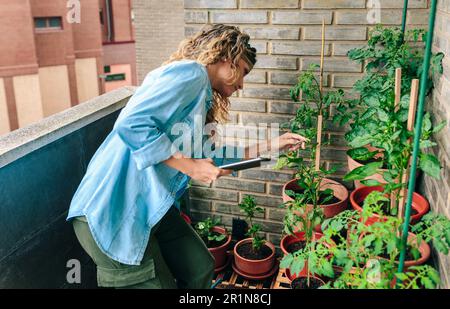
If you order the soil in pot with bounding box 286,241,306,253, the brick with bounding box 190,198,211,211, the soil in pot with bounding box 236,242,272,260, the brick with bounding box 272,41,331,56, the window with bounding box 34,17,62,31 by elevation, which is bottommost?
the soil in pot with bounding box 236,242,272,260

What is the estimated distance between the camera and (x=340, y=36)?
8.18 feet

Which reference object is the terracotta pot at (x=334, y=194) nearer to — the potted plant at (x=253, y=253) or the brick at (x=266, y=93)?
the potted plant at (x=253, y=253)

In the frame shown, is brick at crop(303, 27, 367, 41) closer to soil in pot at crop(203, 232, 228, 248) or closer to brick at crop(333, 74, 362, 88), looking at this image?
brick at crop(333, 74, 362, 88)

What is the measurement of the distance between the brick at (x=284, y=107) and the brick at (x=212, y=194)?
2.21ft

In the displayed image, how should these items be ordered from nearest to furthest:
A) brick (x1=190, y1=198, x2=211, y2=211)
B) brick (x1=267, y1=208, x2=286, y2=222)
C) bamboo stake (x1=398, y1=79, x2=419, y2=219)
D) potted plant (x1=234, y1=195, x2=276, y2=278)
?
bamboo stake (x1=398, y1=79, x2=419, y2=219)
potted plant (x1=234, y1=195, x2=276, y2=278)
brick (x1=267, y1=208, x2=286, y2=222)
brick (x1=190, y1=198, x2=211, y2=211)

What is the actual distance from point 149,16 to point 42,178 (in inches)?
335

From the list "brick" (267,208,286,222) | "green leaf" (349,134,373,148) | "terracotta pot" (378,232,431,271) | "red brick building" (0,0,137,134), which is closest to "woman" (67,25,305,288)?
"green leaf" (349,134,373,148)

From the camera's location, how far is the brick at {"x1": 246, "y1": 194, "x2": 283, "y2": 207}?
9.67 feet

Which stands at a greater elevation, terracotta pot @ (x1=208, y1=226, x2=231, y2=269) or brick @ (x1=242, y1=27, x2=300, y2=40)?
brick @ (x1=242, y1=27, x2=300, y2=40)

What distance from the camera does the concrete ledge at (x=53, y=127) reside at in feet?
6.27

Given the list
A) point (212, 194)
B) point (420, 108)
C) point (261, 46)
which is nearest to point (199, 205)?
point (212, 194)

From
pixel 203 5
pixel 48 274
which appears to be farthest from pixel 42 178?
pixel 203 5

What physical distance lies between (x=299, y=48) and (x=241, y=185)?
1.01 meters

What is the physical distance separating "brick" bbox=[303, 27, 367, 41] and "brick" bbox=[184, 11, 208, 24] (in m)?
0.65
